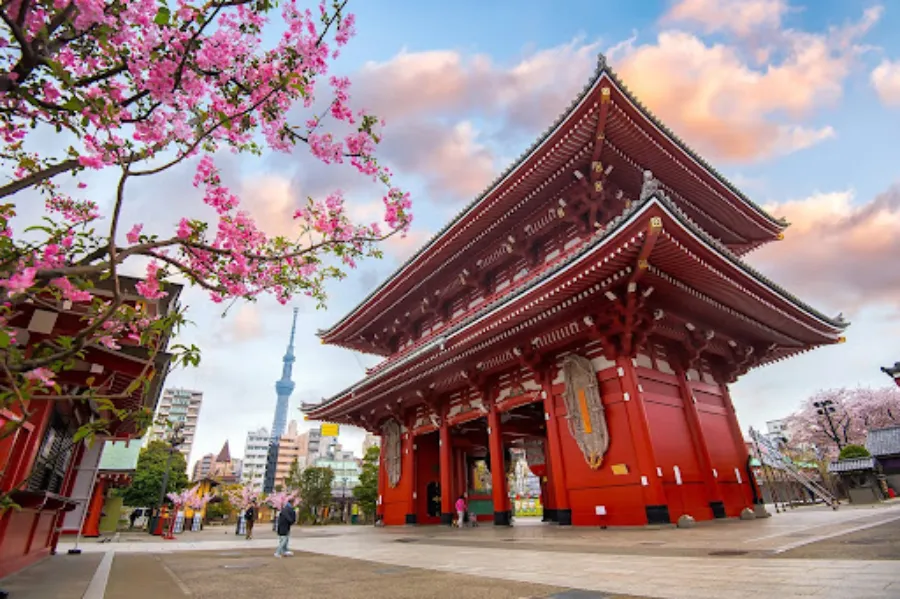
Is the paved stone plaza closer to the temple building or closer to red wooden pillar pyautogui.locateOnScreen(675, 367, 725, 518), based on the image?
the temple building

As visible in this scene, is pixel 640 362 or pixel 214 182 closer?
pixel 214 182

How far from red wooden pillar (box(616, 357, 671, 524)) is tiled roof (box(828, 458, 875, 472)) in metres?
18.0

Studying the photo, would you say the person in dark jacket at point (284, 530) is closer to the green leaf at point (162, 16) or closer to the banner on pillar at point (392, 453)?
the banner on pillar at point (392, 453)

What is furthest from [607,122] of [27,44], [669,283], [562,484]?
[27,44]

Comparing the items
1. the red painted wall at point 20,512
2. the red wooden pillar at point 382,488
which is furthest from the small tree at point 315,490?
the red painted wall at point 20,512

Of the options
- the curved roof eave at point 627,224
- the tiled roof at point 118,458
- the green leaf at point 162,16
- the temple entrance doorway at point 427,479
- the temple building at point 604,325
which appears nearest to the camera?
the green leaf at point 162,16

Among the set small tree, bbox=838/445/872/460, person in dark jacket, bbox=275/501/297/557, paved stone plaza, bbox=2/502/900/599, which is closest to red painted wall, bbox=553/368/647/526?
paved stone plaza, bbox=2/502/900/599

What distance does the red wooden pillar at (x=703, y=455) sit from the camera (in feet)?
35.5

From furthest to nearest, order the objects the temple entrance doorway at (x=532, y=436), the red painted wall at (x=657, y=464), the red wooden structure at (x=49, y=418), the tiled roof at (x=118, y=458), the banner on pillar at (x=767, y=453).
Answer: the tiled roof at (x=118, y=458), the temple entrance doorway at (x=532, y=436), the banner on pillar at (x=767, y=453), the red painted wall at (x=657, y=464), the red wooden structure at (x=49, y=418)

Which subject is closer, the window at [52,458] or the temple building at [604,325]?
the window at [52,458]

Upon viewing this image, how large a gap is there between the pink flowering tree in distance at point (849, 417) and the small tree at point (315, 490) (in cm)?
4271

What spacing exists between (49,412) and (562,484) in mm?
10788

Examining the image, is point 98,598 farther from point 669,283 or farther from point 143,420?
point 669,283

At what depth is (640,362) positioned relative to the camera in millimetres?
10875
